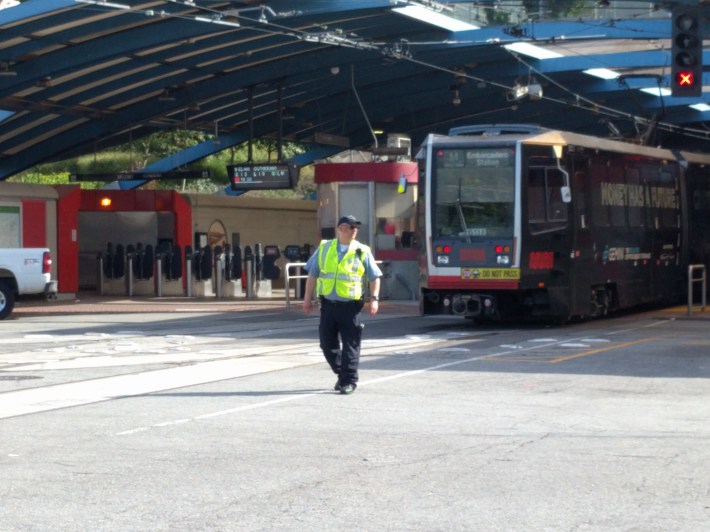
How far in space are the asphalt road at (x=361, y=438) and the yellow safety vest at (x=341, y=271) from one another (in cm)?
102

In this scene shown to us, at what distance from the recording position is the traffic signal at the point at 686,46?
20.4m

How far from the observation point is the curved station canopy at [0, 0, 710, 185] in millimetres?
24719

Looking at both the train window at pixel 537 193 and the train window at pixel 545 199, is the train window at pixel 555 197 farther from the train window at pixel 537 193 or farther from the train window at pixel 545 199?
the train window at pixel 537 193

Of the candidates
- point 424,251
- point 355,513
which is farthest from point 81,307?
point 355,513

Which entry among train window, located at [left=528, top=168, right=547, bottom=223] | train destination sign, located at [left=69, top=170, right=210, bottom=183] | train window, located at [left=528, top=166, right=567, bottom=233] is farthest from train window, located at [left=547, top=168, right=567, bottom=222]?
train destination sign, located at [left=69, top=170, right=210, bottom=183]

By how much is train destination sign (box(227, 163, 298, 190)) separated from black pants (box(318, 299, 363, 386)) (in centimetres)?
1882

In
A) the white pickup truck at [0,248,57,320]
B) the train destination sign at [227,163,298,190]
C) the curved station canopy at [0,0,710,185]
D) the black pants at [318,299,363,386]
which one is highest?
the curved station canopy at [0,0,710,185]

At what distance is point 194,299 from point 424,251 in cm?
1246

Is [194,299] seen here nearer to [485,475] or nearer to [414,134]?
[414,134]

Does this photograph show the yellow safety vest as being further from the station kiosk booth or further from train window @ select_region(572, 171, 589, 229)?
the station kiosk booth

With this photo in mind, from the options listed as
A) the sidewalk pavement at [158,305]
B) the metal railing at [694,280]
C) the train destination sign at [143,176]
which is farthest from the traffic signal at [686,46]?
the train destination sign at [143,176]

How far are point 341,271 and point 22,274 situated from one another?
1362 centimetres

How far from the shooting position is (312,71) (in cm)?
3095

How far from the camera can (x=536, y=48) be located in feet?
103
